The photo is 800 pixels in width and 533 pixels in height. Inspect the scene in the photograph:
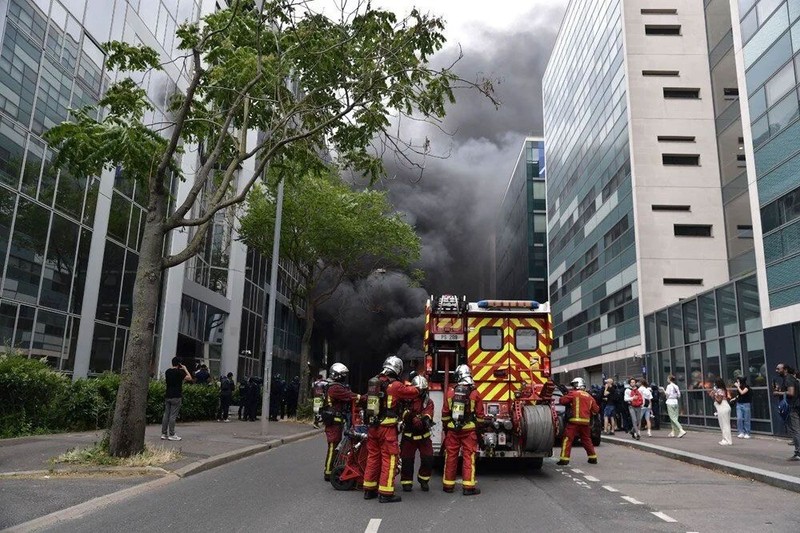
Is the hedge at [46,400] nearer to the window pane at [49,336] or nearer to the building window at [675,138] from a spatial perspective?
the window pane at [49,336]

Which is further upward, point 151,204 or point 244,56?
point 244,56

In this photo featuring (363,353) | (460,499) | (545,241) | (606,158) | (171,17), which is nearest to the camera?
(460,499)

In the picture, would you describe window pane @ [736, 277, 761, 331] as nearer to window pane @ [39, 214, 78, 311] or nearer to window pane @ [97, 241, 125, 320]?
window pane @ [97, 241, 125, 320]

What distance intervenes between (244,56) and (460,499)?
7923 millimetres

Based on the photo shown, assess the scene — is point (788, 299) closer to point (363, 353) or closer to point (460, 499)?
point (460, 499)

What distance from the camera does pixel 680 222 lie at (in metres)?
32.9

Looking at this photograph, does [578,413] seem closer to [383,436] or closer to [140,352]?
[383,436]

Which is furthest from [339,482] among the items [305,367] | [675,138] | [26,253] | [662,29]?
[662,29]

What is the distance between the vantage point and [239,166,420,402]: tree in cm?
2488

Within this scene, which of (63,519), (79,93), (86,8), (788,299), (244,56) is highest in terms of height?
(86,8)

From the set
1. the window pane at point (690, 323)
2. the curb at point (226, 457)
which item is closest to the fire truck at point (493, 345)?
the curb at point (226, 457)

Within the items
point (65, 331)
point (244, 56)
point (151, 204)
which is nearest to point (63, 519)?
point (151, 204)

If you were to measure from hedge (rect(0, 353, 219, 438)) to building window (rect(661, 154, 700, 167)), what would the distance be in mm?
28852

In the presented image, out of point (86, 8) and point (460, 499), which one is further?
point (86, 8)
